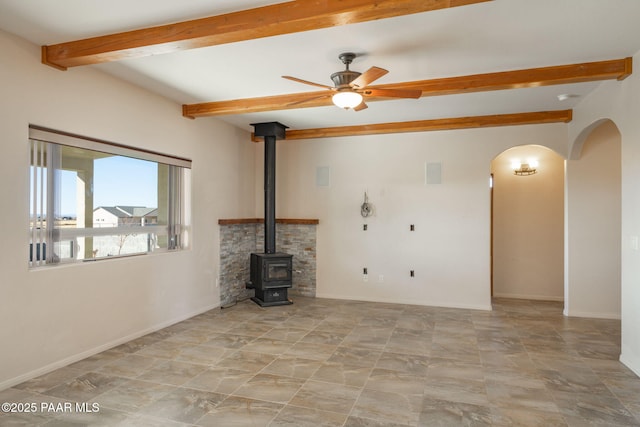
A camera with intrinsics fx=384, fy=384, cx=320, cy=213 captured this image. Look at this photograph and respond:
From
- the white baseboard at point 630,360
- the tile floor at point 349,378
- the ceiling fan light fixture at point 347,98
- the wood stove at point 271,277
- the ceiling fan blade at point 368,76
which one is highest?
the ceiling fan blade at point 368,76

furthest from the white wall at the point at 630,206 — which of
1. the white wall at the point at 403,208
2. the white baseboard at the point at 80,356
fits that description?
the white baseboard at the point at 80,356

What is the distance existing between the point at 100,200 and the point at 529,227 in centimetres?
622

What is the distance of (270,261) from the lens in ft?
18.9

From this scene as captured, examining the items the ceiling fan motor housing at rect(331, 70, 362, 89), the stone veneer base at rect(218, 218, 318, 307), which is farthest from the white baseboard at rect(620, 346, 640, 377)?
the stone veneer base at rect(218, 218, 318, 307)

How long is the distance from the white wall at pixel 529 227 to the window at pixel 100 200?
5.07 meters

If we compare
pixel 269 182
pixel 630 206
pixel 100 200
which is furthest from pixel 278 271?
pixel 630 206

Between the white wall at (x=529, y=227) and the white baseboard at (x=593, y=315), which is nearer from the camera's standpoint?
the white baseboard at (x=593, y=315)

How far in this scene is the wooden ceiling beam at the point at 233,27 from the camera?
234cm

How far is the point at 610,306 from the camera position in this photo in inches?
204

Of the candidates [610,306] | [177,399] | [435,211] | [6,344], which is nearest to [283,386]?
[177,399]

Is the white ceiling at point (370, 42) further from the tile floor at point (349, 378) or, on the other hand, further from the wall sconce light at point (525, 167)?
the tile floor at point (349, 378)

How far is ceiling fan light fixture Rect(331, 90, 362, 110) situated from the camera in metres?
3.51

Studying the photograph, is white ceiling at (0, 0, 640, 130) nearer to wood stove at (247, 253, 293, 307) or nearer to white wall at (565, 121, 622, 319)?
white wall at (565, 121, 622, 319)

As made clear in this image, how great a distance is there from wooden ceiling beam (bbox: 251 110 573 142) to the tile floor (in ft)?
8.99
